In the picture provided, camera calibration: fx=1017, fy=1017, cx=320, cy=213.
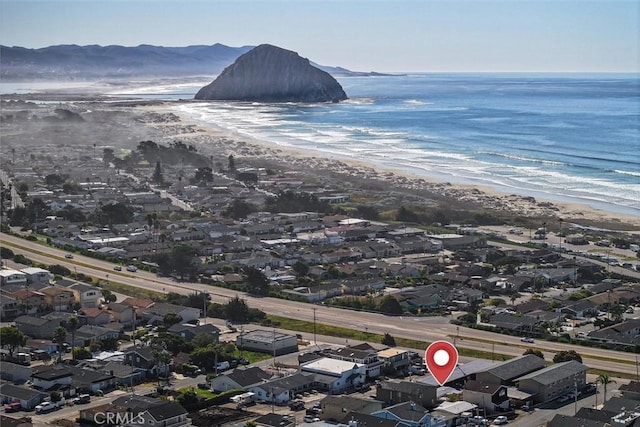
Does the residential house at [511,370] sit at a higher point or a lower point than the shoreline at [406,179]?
lower

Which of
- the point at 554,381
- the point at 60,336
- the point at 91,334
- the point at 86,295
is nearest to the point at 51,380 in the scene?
the point at 60,336

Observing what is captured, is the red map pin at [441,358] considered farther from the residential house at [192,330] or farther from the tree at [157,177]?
the tree at [157,177]

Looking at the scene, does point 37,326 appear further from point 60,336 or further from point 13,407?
point 13,407

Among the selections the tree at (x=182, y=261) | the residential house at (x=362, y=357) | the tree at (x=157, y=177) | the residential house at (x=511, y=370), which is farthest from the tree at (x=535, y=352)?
the tree at (x=157, y=177)

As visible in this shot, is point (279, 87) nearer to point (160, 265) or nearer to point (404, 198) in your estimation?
point (404, 198)

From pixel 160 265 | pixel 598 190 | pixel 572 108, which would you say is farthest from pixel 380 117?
pixel 160 265
